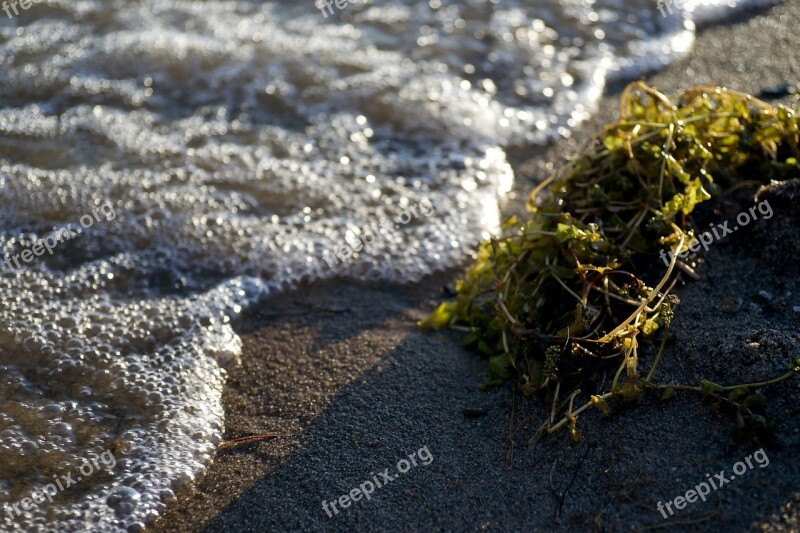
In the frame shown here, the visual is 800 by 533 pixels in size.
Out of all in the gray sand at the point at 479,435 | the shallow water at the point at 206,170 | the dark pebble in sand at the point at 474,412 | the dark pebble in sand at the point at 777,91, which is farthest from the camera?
the dark pebble in sand at the point at 777,91

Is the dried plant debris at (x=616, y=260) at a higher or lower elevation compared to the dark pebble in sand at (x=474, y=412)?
higher

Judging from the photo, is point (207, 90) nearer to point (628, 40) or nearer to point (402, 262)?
point (402, 262)

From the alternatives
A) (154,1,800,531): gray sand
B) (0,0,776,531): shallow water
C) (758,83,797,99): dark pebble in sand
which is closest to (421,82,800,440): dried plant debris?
(154,1,800,531): gray sand

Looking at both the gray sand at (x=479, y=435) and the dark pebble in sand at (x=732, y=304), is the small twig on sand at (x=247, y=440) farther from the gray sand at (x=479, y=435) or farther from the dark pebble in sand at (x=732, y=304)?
the dark pebble in sand at (x=732, y=304)

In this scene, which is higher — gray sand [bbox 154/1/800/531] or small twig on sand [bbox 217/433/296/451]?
gray sand [bbox 154/1/800/531]

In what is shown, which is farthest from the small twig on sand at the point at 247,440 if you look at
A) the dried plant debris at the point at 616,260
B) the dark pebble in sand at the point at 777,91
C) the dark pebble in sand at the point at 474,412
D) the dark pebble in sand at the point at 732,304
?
the dark pebble in sand at the point at 777,91

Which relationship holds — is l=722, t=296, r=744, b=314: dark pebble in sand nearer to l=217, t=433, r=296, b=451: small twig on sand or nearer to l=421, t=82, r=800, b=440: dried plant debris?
l=421, t=82, r=800, b=440: dried plant debris

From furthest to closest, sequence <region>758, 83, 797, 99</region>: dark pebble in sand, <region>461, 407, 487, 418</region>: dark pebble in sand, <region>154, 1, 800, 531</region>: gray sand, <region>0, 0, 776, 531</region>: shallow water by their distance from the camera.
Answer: <region>758, 83, 797, 99</region>: dark pebble in sand → <region>0, 0, 776, 531</region>: shallow water → <region>461, 407, 487, 418</region>: dark pebble in sand → <region>154, 1, 800, 531</region>: gray sand
